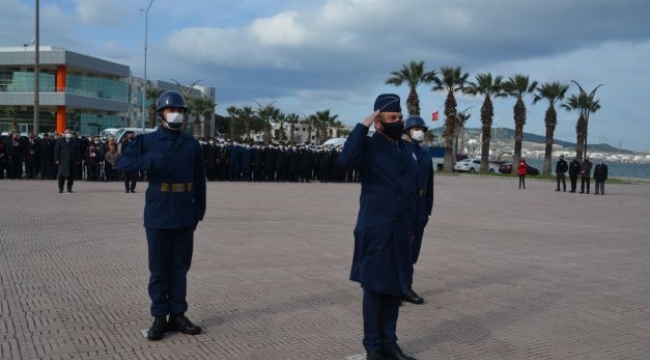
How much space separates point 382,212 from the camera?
14.3 ft

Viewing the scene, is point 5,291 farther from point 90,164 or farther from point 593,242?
point 90,164

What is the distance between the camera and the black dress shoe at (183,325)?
5.11 m

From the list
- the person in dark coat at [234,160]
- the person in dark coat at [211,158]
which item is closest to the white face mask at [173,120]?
the person in dark coat at [211,158]

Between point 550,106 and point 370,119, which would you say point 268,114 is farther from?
point 370,119

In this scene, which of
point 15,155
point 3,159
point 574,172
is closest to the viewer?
point 3,159

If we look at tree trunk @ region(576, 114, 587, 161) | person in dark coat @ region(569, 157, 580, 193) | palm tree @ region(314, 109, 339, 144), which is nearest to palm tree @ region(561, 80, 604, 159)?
tree trunk @ region(576, 114, 587, 161)

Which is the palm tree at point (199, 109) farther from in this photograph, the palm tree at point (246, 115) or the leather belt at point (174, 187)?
the leather belt at point (174, 187)

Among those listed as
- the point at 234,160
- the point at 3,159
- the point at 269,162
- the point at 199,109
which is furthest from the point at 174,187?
the point at 199,109

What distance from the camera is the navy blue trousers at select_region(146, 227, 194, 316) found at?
505 cm

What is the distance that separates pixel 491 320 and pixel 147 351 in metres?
3.27

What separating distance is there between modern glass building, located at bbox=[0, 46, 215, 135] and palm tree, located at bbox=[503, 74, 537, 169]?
99.6ft

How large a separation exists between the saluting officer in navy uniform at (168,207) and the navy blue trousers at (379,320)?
1.60 metres

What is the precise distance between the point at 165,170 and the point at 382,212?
196 cm

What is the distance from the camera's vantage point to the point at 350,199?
19719 mm
